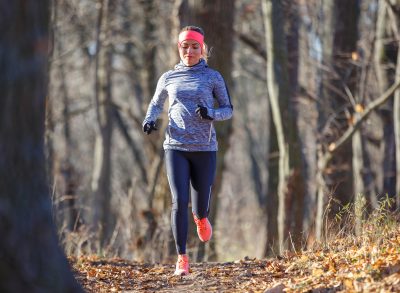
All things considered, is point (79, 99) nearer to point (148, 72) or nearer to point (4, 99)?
point (148, 72)

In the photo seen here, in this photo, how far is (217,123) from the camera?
14414 millimetres

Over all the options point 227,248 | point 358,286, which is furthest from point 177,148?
point 227,248

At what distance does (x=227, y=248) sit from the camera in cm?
2262

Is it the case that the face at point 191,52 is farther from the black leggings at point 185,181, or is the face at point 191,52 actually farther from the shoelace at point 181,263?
the shoelace at point 181,263

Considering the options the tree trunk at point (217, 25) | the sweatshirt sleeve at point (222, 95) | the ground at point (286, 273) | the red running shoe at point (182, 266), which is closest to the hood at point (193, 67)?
the sweatshirt sleeve at point (222, 95)

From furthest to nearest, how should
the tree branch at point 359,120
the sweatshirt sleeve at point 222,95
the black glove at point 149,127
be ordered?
the tree branch at point 359,120, the sweatshirt sleeve at point 222,95, the black glove at point 149,127

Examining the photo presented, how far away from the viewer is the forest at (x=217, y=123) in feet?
19.0

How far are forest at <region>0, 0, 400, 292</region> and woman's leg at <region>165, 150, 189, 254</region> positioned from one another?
1051 millimetres

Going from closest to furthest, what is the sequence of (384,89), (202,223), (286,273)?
(286,273)
(202,223)
(384,89)

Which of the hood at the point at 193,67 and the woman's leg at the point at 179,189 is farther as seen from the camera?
the hood at the point at 193,67

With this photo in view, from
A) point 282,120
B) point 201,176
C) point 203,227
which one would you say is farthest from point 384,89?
point 201,176

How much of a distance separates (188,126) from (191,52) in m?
0.68

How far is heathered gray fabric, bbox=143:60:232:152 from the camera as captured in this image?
326 inches

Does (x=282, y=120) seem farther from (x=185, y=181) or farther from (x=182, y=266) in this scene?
(x=185, y=181)
